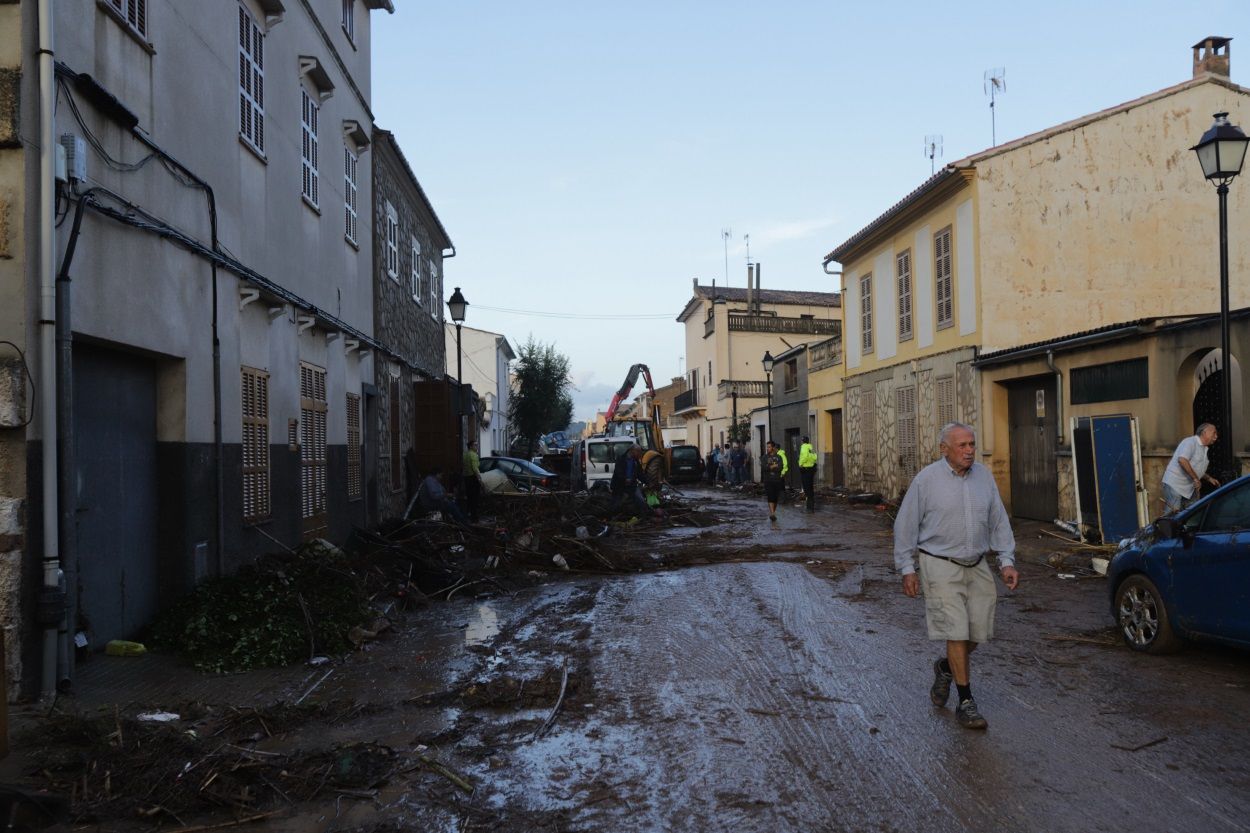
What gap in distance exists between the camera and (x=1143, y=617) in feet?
24.9

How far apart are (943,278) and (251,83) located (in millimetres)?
16380

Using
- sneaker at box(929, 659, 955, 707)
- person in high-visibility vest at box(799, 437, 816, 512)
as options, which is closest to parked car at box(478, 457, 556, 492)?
person in high-visibility vest at box(799, 437, 816, 512)

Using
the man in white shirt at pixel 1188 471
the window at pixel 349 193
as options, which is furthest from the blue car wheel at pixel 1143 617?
the window at pixel 349 193

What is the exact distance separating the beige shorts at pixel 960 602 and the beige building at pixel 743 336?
Result: 140ft

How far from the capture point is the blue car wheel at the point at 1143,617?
24.0 ft

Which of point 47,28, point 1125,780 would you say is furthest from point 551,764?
point 47,28

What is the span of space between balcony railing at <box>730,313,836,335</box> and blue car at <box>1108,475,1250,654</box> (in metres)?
45.0

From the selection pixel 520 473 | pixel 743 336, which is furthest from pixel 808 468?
pixel 743 336

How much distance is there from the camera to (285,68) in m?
12.0

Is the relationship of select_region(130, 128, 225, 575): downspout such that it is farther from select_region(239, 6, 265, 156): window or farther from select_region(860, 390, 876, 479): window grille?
select_region(860, 390, 876, 479): window grille

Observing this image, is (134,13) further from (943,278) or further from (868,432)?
(868,432)

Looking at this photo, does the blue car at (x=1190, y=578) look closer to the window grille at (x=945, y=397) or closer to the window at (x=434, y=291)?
the window grille at (x=945, y=397)

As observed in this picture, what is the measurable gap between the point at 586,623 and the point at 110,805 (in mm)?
5300

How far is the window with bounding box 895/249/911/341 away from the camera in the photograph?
24703 mm
